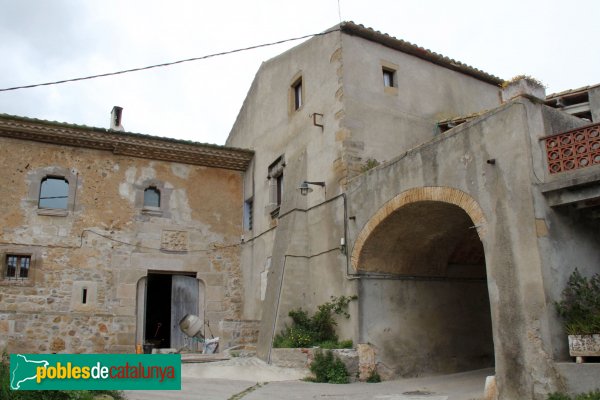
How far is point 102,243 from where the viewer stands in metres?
14.5

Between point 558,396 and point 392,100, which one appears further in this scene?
point 392,100

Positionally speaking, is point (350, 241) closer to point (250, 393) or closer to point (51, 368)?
point (250, 393)

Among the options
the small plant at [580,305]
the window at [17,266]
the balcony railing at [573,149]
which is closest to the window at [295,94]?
the window at [17,266]

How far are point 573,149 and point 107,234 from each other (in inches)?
453

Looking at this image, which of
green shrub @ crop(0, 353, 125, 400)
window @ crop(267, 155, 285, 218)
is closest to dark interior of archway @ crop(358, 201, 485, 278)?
window @ crop(267, 155, 285, 218)

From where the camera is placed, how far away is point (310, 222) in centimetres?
1283

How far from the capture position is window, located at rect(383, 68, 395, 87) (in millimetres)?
13359

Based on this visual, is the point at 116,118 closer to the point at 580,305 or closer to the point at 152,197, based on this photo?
the point at 152,197

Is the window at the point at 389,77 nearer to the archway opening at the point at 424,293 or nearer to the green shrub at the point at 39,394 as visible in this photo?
the archway opening at the point at 424,293

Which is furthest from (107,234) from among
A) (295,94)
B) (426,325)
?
(426,325)

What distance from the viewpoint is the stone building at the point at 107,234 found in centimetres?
1350

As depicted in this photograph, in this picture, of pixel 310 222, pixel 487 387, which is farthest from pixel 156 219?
pixel 487 387

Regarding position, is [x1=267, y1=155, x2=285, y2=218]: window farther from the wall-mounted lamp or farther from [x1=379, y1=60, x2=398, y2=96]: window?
[x1=379, y1=60, x2=398, y2=96]: window
